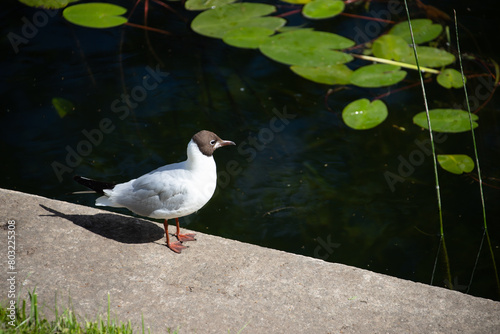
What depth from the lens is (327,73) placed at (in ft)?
16.0

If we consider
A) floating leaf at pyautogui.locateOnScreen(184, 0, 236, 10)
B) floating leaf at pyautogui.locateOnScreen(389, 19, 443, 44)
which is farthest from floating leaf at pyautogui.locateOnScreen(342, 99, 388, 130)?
floating leaf at pyautogui.locateOnScreen(184, 0, 236, 10)

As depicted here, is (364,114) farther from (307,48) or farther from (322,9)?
(322,9)

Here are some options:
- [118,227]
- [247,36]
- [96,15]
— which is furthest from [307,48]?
[118,227]

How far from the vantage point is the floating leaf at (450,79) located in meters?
4.75

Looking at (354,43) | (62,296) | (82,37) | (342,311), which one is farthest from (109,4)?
(342,311)

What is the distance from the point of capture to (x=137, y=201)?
2928 millimetres

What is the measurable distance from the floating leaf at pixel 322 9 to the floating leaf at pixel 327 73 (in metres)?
0.82

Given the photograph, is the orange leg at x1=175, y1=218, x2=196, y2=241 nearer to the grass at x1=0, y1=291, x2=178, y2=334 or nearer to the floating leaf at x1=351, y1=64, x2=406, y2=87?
the grass at x1=0, y1=291, x2=178, y2=334

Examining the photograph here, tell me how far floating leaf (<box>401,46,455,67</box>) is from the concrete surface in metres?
2.78

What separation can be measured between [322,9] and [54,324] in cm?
433

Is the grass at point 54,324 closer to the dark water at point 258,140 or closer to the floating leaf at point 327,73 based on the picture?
the dark water at point 258,140

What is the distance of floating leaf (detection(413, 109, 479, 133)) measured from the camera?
4.36m

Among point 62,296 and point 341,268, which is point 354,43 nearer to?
point 341,268

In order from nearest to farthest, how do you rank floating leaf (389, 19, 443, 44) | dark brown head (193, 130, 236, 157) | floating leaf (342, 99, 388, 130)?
dark brown head (193, 130, 236, 157), floating leaf (342, 99, 388, 130), floating leaf (389, 19, 443, 44)
